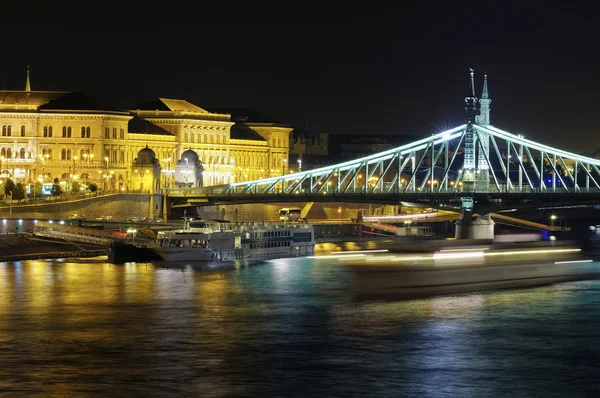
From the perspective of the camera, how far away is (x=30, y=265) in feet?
232

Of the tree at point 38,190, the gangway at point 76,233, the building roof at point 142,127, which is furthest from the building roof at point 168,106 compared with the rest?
the gangway at point 76,233

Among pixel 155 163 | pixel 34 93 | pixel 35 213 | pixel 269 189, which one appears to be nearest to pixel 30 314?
pixel 35 213

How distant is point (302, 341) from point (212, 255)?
25704 mm

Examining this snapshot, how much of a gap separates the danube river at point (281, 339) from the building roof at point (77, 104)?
58.1m

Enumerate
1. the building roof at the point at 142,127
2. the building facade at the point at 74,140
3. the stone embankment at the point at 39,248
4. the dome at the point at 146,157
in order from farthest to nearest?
the building roof at the point at 142,127
the building facade at the point at 74,140
the dome at the point at 146,157
the stone embankment at the point at 39,248

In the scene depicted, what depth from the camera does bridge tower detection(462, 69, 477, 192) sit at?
10338cm

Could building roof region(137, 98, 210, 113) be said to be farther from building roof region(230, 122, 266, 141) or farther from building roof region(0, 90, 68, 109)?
building roof region(0, 90, 68, 109)

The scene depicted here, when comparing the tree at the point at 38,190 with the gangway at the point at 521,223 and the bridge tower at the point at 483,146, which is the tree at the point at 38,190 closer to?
the bridge tower at the point at 483,146

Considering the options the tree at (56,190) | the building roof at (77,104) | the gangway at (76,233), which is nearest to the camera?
the gangway at (76,233)

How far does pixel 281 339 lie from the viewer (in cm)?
4928

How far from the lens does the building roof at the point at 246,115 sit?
15025cm

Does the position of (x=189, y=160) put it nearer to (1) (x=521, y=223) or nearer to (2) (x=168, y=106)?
(2) (x=168, y=106)

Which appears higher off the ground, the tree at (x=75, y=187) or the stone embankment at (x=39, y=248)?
the tree at (x=75, y=187)

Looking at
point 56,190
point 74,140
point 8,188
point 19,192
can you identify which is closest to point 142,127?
point 74,140
